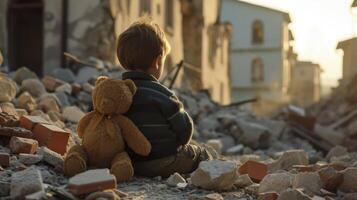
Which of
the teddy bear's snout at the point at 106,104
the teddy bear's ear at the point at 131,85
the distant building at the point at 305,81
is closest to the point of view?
the teddy bear's snout at the point at 106,104

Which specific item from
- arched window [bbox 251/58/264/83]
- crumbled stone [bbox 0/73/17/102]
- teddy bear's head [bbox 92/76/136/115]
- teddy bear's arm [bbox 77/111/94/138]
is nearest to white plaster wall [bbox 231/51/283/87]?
arched window [bbox 251/58/264/83]

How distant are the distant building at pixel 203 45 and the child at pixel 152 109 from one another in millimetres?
14824

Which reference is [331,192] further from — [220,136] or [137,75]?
[220,136]

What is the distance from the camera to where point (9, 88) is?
A: 498 cm

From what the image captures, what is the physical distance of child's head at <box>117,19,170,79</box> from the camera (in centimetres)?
338

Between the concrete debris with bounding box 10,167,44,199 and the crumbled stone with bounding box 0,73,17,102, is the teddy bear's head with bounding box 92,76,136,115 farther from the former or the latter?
the crumbled stone with bounding box 0,73,17,102

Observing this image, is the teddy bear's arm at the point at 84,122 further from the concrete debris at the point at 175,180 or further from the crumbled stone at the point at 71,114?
the crumbled stone at the point at 71,114

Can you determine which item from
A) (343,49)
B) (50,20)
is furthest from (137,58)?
(50,20)

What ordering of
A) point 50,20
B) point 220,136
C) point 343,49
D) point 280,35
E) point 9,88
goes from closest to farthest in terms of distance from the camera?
point 9,88 → point 343,49 → point 220,136 → point 50,20 → point 280,35

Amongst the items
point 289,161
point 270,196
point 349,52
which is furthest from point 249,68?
point 270,196

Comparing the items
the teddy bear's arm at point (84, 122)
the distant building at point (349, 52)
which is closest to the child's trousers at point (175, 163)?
the teddy bear's arm at point (84, 122)

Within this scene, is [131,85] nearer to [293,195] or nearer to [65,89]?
[293,195]

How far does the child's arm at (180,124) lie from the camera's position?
11.2 ft

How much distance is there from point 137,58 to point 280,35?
3919 centimetres
